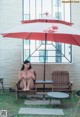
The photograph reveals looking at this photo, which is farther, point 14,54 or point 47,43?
point 47,43

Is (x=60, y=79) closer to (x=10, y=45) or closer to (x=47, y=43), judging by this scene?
(x=47, y=43)

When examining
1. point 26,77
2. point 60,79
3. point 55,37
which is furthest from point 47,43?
point 55,37

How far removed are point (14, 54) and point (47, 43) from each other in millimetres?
1147

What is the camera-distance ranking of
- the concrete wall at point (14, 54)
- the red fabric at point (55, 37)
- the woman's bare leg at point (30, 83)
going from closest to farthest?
the red fabric at point (55, 37) → the woman's bare leg at point (30, 83) → the concrete wall at point (14, 54)

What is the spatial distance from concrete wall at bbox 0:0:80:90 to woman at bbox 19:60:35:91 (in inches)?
52.1

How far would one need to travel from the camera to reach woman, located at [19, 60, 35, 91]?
8.65 m

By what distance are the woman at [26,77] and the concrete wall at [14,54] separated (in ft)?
4.34

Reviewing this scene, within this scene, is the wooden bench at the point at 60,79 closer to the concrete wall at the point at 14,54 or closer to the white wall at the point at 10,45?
the concrete wall at the point at 14,54

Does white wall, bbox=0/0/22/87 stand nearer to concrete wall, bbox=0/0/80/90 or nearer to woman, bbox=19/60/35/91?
concrete wall, bbox=0/0/80/90

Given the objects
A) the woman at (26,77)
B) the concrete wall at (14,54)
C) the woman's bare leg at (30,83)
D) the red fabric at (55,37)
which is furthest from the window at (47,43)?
the red fabric at (55,37)

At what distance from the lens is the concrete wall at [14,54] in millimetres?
10180

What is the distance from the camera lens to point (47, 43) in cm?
1036

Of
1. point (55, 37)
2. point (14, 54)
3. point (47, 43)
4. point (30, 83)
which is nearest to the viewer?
point (55, 37)

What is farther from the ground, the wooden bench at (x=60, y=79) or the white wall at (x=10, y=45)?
the white wall at (x=10, y=45)
